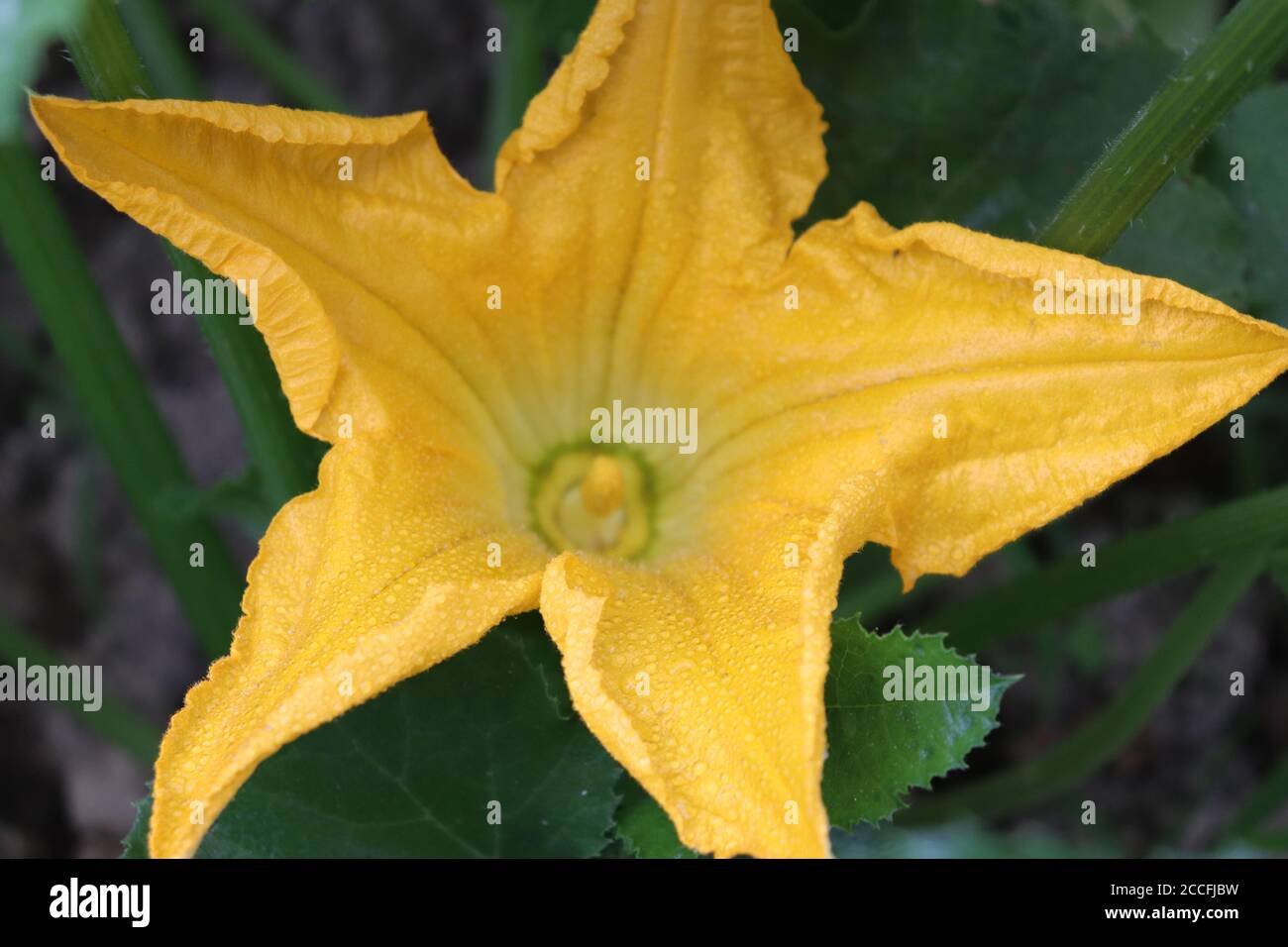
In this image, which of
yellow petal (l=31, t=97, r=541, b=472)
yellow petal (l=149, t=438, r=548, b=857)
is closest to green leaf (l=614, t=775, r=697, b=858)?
yellow petal (l=149, t=438, r=548, b=857)

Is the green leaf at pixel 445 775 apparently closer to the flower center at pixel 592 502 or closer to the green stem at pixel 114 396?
the flower center at pixel 592 502

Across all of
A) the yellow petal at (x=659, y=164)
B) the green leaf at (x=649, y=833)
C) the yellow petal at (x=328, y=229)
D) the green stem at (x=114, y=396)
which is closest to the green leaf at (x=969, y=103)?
the yellow petal at (x=659, y=164)

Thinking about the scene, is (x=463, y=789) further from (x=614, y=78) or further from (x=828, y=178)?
Result: (x=828, y=178)

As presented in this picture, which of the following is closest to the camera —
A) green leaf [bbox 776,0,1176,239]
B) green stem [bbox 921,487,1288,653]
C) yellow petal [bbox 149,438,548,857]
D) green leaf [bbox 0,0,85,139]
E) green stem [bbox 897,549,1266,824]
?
green leaf [bbox 0,0,85,139]

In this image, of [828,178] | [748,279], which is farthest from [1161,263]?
[748,279]

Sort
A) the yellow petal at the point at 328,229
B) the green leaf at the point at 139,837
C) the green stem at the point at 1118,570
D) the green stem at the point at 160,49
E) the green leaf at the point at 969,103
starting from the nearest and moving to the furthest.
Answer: the yellow petal at the point at 328,229 → the green leaf at the point at 139,837 → the green stem at the point at 1118,570 → the green leaf at the point at 969,103 → the green stem at the point at 160,49

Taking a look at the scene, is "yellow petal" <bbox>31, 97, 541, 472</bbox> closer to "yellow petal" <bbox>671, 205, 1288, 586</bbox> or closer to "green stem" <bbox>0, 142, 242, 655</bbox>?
"yellow petal" <bbox>671, 205, 1288, 586</bbox>

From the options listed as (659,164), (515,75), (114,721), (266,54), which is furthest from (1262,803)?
(266,54)
